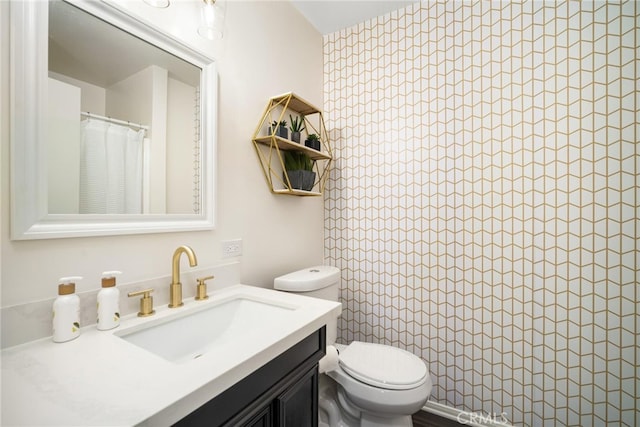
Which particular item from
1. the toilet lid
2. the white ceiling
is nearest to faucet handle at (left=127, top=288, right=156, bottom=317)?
→ the toilet lid

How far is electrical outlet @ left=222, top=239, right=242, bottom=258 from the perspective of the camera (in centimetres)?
128

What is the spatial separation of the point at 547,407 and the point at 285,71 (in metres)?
2.35

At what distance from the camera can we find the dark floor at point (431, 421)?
1.61 m

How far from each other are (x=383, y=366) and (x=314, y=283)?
1.69 ft

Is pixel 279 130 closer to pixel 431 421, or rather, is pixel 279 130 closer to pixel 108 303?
pixel 108 303

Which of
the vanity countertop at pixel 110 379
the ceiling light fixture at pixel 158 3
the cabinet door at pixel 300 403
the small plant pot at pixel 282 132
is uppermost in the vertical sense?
the ceiling light fixture at pixel 158 3

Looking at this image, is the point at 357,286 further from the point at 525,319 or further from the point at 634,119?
the point at 634,119

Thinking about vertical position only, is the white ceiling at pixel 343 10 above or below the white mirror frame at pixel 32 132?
above

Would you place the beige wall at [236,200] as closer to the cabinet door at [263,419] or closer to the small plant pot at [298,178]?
the small plant pot at [298,178]

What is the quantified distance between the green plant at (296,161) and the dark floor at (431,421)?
1.62 meters

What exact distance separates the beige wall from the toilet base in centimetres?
64

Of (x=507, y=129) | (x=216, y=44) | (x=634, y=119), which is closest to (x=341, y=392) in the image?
(x=507, y=129)

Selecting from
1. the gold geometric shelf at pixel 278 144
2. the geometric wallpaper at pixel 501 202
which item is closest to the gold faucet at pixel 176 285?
the gold geometric shelf at pixel 278 144

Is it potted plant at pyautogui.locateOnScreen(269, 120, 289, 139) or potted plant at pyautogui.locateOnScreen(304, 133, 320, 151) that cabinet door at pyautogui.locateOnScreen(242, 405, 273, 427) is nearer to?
potted plant at pyautogui.locateOnScreen(269, 120, 289, 139)
